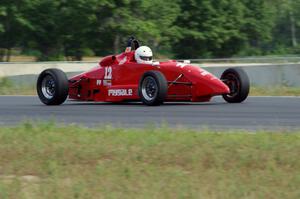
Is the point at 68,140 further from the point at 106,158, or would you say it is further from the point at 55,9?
the point at 55,9

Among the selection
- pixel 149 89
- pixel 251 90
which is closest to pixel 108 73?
pixel 149 89

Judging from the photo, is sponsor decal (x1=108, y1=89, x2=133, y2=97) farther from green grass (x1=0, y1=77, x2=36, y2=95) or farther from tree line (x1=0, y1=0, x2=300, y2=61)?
tree line (x1=0, y1=0, x2=300, y2=61)

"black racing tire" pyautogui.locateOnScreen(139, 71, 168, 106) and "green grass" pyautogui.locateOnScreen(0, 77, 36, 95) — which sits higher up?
→ "black racing tire" pyautogui.locateOnScreen(139, 71, 168, 106)

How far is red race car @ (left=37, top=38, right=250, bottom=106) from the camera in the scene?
51.2 ft

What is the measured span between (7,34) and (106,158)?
43.3 metres

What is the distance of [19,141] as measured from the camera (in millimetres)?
9914

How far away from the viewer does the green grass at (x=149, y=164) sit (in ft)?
23.9

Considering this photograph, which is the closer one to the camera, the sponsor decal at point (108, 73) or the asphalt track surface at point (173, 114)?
the asphalt track surface at point (173, 114)

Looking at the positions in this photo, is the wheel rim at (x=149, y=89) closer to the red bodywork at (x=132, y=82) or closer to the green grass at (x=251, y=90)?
the red bodywork at (x=132, y=82)

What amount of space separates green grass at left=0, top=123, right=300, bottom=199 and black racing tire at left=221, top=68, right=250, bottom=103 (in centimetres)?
554

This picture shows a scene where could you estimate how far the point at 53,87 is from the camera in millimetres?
16875

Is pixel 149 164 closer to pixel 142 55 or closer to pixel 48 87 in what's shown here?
pixel 142 55

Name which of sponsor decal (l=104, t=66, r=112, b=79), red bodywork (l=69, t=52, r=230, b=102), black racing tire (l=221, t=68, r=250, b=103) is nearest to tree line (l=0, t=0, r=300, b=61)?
red bodywork (l=69, t=52, r=230, b=102)

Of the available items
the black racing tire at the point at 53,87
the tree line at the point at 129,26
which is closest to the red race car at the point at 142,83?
the black racing tire at the point at 53,87
